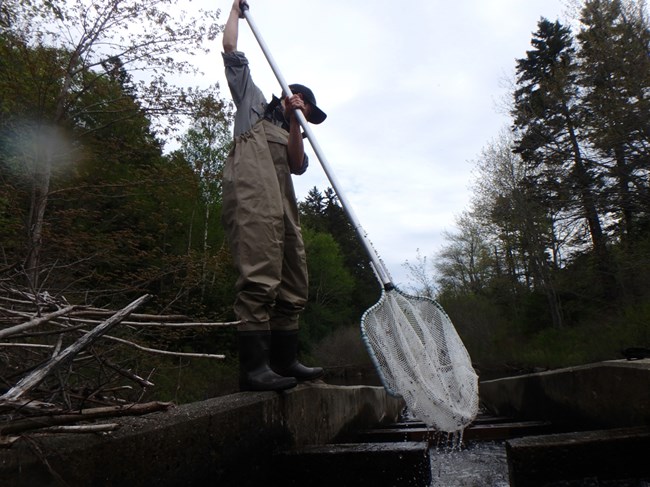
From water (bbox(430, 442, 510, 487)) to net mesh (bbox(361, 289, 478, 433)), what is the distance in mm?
229

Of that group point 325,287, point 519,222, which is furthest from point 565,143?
point 325,287

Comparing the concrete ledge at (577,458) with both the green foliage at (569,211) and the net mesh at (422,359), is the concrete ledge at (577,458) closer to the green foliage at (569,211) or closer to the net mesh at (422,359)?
the net mesh at (422,359)

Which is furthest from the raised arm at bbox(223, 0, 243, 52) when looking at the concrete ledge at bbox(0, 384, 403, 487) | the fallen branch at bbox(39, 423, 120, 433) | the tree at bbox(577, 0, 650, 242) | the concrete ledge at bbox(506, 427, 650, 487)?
the tree at bbox(577, 0, 650, 242)

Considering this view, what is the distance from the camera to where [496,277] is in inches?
1115

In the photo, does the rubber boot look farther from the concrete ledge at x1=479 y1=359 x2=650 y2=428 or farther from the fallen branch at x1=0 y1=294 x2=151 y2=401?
the concrete ledge at x1=479 y1=359 x2=650 y2=428

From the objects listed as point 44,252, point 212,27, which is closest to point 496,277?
point 212,27

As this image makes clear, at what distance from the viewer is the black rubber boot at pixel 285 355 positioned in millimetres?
2879

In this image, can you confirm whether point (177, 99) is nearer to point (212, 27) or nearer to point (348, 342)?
point (212, 27)

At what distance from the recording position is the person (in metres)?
2.49

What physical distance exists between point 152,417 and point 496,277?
93.2ft

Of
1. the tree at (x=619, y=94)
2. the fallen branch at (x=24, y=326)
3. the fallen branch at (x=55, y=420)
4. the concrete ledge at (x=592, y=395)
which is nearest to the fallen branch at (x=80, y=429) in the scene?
the fallen branch at (x=55, y=420)

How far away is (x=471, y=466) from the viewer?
2.75 metres

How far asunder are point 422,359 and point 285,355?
0.75 m

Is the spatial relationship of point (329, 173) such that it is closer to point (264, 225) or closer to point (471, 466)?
point (264, 225)
